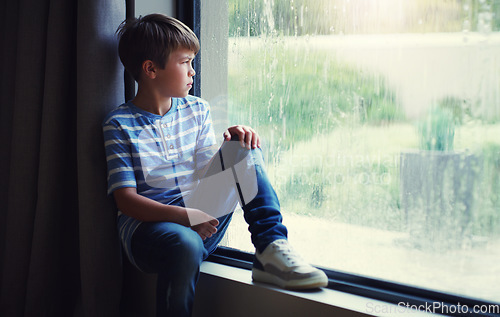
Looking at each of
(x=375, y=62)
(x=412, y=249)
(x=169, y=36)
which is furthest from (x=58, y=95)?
(x=412, y=249)

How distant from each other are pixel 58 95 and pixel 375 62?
3.17 ft

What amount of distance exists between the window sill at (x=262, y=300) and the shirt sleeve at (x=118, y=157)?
0.38 metres

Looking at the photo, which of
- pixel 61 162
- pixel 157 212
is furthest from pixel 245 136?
pixel 61 162

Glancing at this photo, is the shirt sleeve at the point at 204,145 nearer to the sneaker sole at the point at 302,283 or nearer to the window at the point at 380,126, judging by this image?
the window at the point at 380,126

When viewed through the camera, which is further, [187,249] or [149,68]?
[149,68]

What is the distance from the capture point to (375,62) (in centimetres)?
126

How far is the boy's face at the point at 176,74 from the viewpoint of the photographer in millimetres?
Result: 1331

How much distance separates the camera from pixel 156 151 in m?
1.33

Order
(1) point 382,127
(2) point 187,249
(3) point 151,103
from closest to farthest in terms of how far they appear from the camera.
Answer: (2) point 187,249, (1) point 382,127, (3) point 151,103

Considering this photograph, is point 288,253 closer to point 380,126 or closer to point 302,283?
point 302,283

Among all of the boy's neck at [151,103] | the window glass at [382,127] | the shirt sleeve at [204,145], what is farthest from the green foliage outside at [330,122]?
the boy's neck at [151,103]

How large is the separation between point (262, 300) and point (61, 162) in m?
0.77

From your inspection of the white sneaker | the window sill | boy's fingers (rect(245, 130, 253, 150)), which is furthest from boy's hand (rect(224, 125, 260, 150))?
the window sill

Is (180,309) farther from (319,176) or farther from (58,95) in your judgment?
(58,95)
